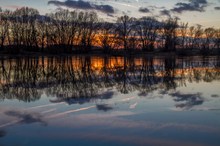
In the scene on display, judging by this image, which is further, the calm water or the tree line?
the tree line

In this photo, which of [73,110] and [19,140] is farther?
[73,110]

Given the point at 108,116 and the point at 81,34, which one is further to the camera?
the point at 81,34

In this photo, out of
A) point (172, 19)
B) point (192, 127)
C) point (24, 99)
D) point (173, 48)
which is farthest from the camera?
point (172, 19)

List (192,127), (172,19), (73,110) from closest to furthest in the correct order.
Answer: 1. (192,127)
2. (73,110)
3. (172,19)

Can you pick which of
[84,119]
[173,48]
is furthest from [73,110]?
[173,48]

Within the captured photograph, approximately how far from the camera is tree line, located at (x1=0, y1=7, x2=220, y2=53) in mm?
77188

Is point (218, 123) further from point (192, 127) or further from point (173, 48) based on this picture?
point (173, 48)

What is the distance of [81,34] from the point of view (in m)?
84.8

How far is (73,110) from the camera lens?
31.9 ft

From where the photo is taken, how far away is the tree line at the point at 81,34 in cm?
7719

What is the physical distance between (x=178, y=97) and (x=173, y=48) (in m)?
81.4

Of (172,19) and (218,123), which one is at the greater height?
(172,19)

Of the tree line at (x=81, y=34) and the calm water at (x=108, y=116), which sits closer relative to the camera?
the calm water at (x=108, y=116)

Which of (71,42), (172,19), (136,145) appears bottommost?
(136,145)
